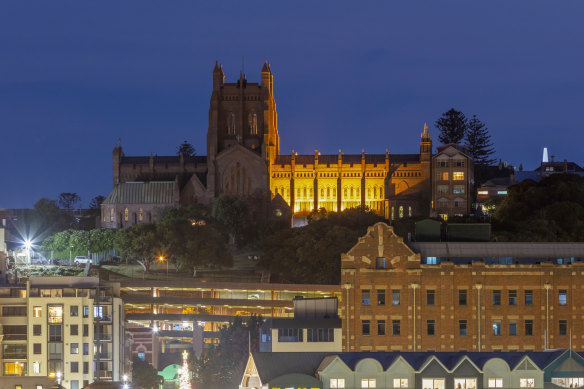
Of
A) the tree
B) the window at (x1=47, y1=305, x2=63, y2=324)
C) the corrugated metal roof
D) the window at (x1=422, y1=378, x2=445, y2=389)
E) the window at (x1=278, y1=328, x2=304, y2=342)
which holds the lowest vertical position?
the tree

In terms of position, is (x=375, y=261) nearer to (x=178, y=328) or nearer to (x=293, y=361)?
(x=293, y=361)

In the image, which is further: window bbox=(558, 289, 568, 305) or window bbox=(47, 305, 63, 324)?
window bbox=(47, 305, 63, 324)

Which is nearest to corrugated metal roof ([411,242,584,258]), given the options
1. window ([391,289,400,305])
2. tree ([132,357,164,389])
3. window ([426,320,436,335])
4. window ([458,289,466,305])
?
window ([458,289,466,305])

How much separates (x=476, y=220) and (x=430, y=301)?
8485 centimetres

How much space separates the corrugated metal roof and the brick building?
8.69 ft

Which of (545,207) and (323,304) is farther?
(545,207)

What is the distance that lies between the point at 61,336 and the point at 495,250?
1792 inches

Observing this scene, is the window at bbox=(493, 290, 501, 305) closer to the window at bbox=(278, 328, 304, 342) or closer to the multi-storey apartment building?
the window at bbox=(278, 328, 304, 342)

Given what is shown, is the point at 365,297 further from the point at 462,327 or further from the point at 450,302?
the point at 462,327

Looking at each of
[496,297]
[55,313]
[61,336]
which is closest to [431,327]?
[496,297]

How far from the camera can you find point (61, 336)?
435 ft

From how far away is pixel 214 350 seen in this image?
135375 millimetres

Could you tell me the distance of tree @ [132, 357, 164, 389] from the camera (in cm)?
14088

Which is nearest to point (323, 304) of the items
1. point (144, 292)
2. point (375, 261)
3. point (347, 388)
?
point (375, 261)
